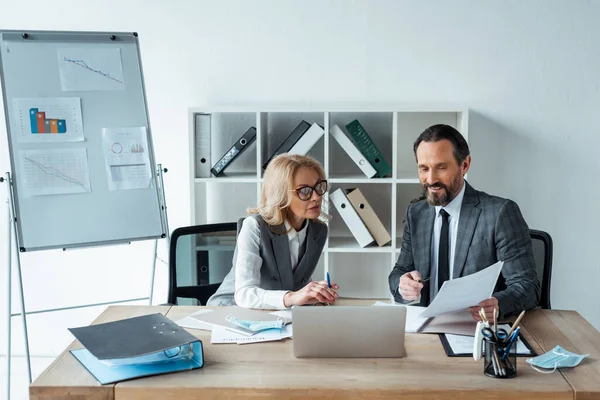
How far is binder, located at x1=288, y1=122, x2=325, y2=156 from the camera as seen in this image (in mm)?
3357

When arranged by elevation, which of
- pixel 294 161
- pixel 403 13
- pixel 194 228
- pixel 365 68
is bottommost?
pixel 194 228

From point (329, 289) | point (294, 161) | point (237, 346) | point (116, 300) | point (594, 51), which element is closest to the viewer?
point (237, 346)

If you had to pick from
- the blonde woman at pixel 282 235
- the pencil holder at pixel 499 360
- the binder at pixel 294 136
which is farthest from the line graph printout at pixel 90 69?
the pencil holder at pixel 499 360

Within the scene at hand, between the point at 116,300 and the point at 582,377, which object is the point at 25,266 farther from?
the point at 582,377

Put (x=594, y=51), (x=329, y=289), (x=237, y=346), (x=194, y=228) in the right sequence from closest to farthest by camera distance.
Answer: (x=237, y=346), (x=329, y=289), (x=194, y=228), (x=594, y=51)

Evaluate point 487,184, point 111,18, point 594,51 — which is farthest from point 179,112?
point 594,51

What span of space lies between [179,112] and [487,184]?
170cm

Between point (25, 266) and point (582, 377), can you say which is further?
point (25, 266)

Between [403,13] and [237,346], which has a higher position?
[403,13]

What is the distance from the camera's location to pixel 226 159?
342cm

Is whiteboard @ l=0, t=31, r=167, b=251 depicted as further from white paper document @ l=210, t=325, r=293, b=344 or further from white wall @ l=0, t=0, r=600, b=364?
white paper document @ l=210, t=325, r=293, b=344

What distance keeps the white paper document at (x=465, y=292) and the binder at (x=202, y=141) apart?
1852mm

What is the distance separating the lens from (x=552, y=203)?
3.55 meters

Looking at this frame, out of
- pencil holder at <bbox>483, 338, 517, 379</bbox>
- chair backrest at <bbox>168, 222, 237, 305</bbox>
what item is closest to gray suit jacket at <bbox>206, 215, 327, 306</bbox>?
chair backrest at <bbox>168, 222, 237, 305</bbox>
